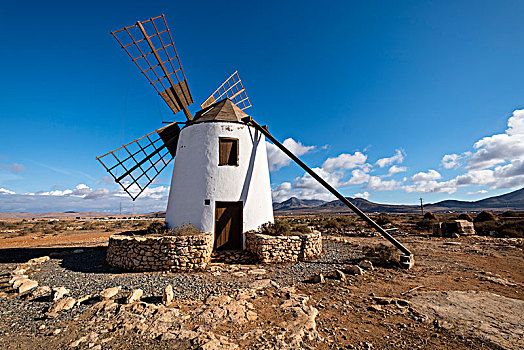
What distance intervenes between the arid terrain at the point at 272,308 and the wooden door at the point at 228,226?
52.1 inches

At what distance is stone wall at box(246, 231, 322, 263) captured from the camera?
8.68m

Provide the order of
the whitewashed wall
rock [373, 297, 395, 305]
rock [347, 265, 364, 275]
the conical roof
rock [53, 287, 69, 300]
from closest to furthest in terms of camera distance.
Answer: rock [373, 297, 395, 305] < rock [53, 287, 69, 300] < rock [347, 265, 364, 275] < the whitewashed wall < the conical roof

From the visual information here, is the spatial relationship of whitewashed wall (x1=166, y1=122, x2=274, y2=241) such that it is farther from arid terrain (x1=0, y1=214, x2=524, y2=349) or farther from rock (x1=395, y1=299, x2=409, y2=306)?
rock (x1=395, y1=299, x2=409, y2=306)

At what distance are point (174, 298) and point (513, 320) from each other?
6.84 meters

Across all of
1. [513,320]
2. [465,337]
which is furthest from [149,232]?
[513,320]

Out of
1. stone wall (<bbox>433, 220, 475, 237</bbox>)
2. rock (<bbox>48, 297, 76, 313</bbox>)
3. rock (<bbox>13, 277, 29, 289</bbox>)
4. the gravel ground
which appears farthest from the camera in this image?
stone wall (<bbox>433, 220, 475, 237</bbox>)

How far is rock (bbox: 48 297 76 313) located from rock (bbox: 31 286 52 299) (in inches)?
40.4

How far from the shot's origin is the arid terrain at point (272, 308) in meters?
3.89

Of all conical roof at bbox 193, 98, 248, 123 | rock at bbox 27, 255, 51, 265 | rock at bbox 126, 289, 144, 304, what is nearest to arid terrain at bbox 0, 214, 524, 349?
rock at bbox 126, 289, 144, 304

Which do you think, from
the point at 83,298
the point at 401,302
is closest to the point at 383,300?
the point at 401,302

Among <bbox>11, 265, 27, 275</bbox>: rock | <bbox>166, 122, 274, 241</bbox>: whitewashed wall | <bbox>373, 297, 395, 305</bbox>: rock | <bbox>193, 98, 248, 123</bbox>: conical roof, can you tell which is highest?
<bbox>193, 98, 248, 123</bbox>: conical roof

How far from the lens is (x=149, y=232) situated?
9984mm

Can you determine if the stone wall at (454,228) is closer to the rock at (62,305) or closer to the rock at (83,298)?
the rock at (83,298)

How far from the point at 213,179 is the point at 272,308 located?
604 centimetres
